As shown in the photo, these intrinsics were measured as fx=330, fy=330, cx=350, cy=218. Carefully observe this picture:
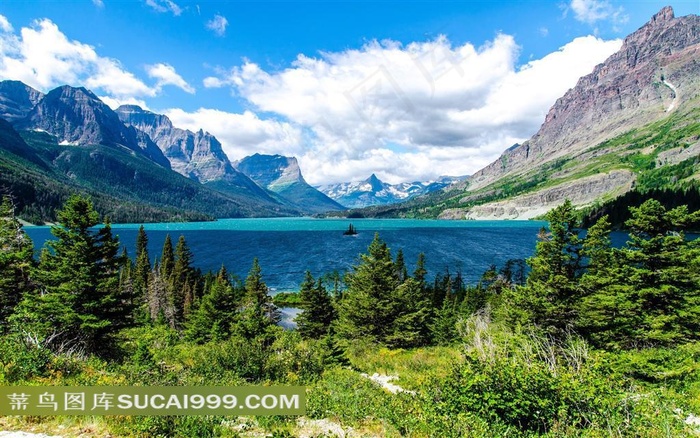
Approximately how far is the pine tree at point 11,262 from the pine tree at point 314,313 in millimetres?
27320

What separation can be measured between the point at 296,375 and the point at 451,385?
8657 mm

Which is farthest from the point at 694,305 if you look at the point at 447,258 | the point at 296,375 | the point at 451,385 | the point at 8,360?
the point at 447,258

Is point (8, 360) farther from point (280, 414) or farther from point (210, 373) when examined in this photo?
point (280, 414)

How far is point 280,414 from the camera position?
33.2ft

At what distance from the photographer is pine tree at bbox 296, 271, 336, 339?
43.5 meters

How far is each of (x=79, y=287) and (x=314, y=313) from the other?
2789 centimetres

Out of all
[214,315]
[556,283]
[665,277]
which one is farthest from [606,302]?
[214,315]

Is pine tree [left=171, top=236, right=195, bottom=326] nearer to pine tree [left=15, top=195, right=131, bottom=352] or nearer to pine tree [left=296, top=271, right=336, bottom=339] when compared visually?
pine tree [left=296, top=271, right=336, bottom=339]

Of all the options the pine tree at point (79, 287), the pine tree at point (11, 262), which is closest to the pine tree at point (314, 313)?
the pine tree at point (79, 287)

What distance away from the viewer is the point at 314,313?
44.9 metres

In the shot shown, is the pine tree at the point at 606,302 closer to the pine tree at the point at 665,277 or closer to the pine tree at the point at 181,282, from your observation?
the pine tree at the point at 665,277

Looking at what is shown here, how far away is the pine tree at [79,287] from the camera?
21.0 m

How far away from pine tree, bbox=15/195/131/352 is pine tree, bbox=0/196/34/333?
6.95 meters

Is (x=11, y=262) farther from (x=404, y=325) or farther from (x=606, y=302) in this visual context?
(x=606, y=302)
